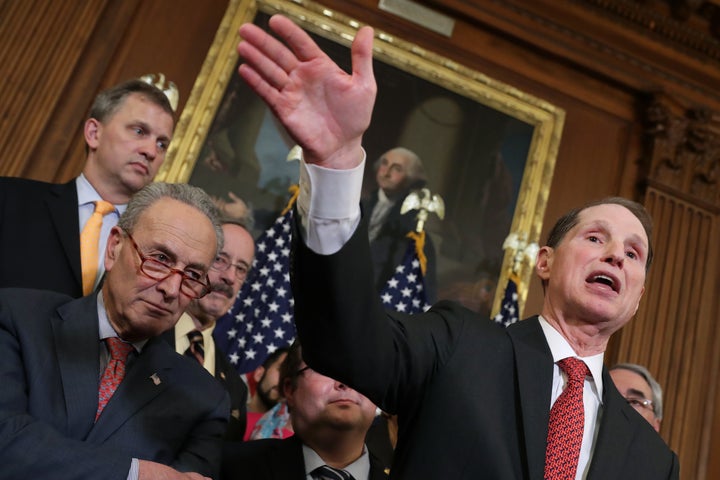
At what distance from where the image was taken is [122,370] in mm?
2322

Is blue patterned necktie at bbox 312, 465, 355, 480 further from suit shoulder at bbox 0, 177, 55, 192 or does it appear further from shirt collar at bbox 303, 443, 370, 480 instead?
suit shoulder at bbox 0, 177, 55, 192

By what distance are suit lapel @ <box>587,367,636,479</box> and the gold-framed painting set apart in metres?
3.99

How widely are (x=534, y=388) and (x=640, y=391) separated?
279 cm

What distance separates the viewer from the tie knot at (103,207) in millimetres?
3156

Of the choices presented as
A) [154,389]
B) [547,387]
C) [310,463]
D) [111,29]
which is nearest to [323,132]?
[547,387]

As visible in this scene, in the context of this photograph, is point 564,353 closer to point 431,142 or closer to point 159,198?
point 159,198

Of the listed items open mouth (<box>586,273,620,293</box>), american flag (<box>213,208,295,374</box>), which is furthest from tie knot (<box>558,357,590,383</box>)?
american flag (<box>213,208,295,374</box>)

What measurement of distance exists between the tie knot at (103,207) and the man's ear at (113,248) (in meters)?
0.60

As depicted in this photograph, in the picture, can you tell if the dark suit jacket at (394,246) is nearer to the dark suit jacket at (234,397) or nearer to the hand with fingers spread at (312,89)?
the dark suit jacket at (234,397)

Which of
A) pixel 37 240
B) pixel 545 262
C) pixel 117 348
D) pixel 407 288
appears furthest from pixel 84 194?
pixel 407 288

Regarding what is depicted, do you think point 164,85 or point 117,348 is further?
point 164,85

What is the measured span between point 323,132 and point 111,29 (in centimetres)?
488

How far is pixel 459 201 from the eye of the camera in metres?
6.49

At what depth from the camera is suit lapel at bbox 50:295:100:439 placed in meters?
2.14
